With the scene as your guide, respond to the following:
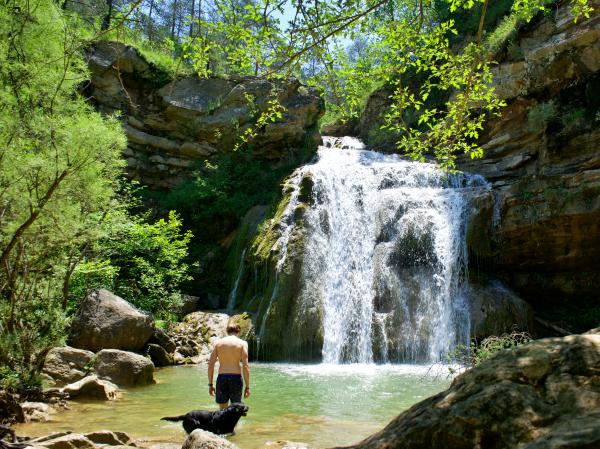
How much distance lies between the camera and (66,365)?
844 cm

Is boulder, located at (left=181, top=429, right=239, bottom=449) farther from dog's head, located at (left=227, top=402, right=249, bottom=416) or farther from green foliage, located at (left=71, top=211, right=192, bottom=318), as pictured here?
green foliage, located at (left=71, top=211, right=192, bottom=318)

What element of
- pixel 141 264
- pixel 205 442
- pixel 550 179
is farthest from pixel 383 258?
pixel 205 442

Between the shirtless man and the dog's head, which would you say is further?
the shirtless man

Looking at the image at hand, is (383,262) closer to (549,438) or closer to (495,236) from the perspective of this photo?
(495,236)

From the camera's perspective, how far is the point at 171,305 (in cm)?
1380

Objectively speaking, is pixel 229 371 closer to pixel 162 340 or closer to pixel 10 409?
pixel 10 409

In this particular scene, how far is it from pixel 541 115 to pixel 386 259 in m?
6.45

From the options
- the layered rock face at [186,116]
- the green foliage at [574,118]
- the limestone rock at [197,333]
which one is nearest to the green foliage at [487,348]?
the limestone rock at [197,333]

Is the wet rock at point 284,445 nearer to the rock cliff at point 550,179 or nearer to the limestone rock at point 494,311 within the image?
the limestone rock at point 494,311

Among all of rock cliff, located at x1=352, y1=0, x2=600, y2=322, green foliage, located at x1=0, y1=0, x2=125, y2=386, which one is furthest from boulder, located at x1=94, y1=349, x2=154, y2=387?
rock cliff, located at x1=352, y1=0, x2=600, y2=322

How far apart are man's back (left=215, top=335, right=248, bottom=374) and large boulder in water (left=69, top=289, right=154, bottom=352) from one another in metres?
5.31

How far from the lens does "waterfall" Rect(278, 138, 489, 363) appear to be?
1249 cm

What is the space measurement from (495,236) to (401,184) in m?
3.46

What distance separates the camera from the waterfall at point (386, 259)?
12492 millimetres
